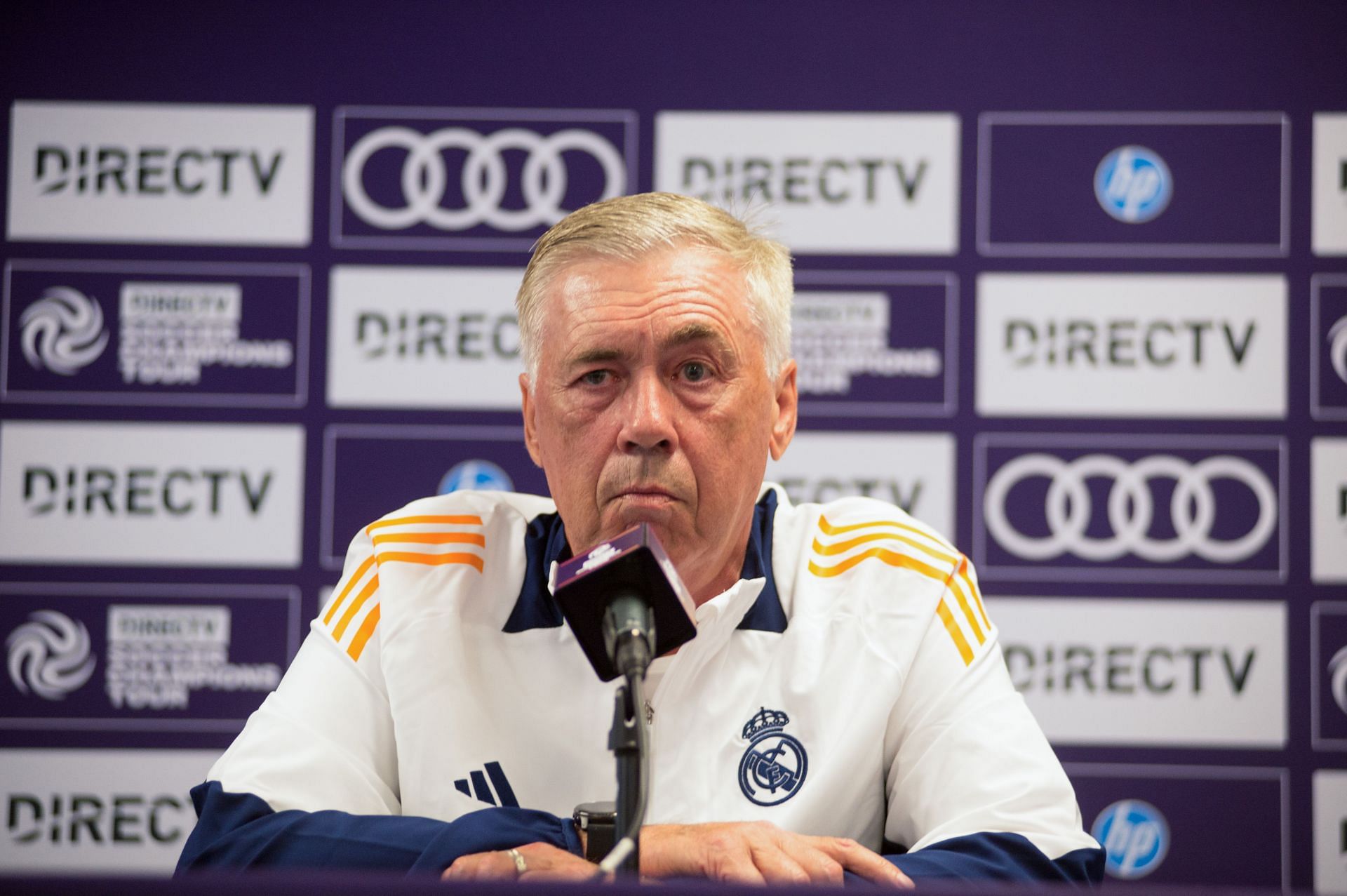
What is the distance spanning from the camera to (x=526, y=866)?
1.09 m

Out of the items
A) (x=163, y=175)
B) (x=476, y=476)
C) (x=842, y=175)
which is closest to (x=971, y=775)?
(x=476, y=476)

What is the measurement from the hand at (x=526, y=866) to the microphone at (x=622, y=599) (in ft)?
0.77

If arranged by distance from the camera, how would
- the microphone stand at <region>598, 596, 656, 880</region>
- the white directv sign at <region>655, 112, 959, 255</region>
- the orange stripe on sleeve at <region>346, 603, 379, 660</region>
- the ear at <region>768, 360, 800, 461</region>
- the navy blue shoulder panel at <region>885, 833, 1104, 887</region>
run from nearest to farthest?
the microphone stand at <region>598, 596, 656, 880</region> → the navy blue shoulder panel at <region>885, 833, 1104, 887</region> → the orange stripe on sleeve at <region>346, 603, 379, 660</region> → the ear at <region>768, 360, 800, 461</region> → the white directv sign at <region>655, 112, 959, 255</region>

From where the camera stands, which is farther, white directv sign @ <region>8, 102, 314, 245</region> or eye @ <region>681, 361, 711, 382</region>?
white directv sign @ <region>8, 102, 314, 245</region>

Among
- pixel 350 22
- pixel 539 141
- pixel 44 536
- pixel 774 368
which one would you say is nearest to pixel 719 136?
pixel 539 141

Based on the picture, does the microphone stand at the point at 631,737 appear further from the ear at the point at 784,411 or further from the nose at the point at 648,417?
the ear at the point at 784,411

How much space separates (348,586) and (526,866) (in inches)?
21.1

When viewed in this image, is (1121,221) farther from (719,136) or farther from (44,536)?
(44,536)

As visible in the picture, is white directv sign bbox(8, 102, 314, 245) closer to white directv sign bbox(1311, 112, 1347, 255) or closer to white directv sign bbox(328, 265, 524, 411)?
white directv sign bbox(328, 265, 524, 411)

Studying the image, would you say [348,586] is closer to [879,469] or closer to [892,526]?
[892,526]

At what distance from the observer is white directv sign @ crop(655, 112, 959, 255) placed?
280 cm

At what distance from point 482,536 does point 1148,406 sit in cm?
185

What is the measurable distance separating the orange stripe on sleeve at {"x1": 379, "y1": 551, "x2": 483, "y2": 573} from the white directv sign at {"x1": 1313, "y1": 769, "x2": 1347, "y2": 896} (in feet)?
7.27

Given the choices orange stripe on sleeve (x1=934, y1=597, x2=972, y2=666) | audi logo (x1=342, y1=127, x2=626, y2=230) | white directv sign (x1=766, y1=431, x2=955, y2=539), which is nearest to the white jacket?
orange stripe on sleeve (x1=934, y1=597, x2=972, y2=666)
